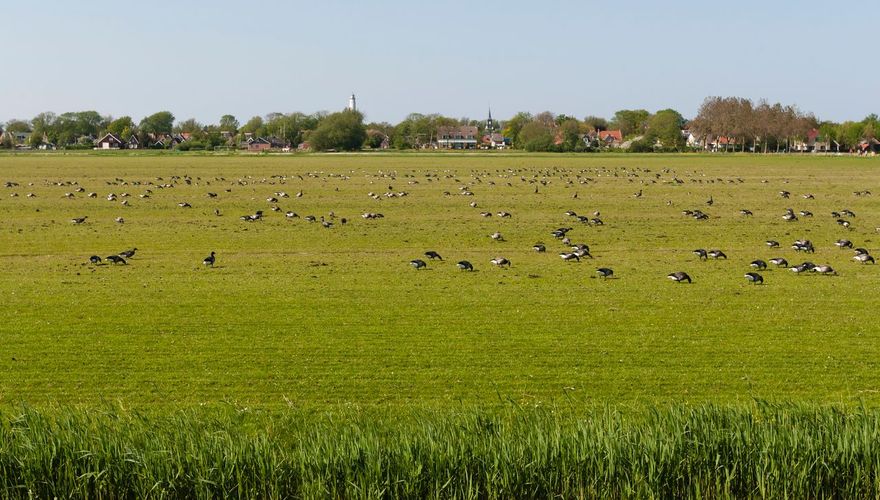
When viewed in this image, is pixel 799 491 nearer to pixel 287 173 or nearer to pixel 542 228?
pixel 542 228

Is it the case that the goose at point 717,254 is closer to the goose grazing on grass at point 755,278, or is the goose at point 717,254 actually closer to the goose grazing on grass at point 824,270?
the goose grazing on grass at point 824,270

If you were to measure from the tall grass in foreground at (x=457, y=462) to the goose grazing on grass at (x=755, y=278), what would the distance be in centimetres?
1531

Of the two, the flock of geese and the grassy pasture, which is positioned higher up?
the flock of geese

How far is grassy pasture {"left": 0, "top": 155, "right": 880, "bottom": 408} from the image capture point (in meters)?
17.2

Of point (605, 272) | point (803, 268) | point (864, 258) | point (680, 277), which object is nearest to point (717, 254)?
point (803, 268)

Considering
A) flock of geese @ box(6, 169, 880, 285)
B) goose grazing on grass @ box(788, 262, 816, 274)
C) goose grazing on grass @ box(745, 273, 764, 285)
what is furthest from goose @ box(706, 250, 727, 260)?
goose grazing on grass @ box(745, 273, 764, 285)

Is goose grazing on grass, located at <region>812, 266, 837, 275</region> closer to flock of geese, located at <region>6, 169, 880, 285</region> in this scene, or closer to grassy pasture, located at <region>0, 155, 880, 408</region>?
flock of geese, located at <region>6, 169, 880, 285</region>

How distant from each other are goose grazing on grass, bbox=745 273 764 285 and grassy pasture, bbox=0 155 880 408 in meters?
0.38

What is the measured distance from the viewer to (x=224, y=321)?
2269 cm

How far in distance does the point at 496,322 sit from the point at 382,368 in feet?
16.0

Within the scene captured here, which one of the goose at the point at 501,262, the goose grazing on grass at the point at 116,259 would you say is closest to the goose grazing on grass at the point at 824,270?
the goose at the point at 501,262

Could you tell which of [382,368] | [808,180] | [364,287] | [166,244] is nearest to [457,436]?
[382,368]

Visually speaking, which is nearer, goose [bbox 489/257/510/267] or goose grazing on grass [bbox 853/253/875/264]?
goose [bbox 489/257/510/267]

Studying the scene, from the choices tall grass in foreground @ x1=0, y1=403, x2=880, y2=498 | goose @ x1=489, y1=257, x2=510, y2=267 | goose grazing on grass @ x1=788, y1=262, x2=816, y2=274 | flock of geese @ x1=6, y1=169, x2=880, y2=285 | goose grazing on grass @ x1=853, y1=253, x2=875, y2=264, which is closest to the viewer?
tall grass in foreground @ x1=0, y1=403, x2=880, y2=498
